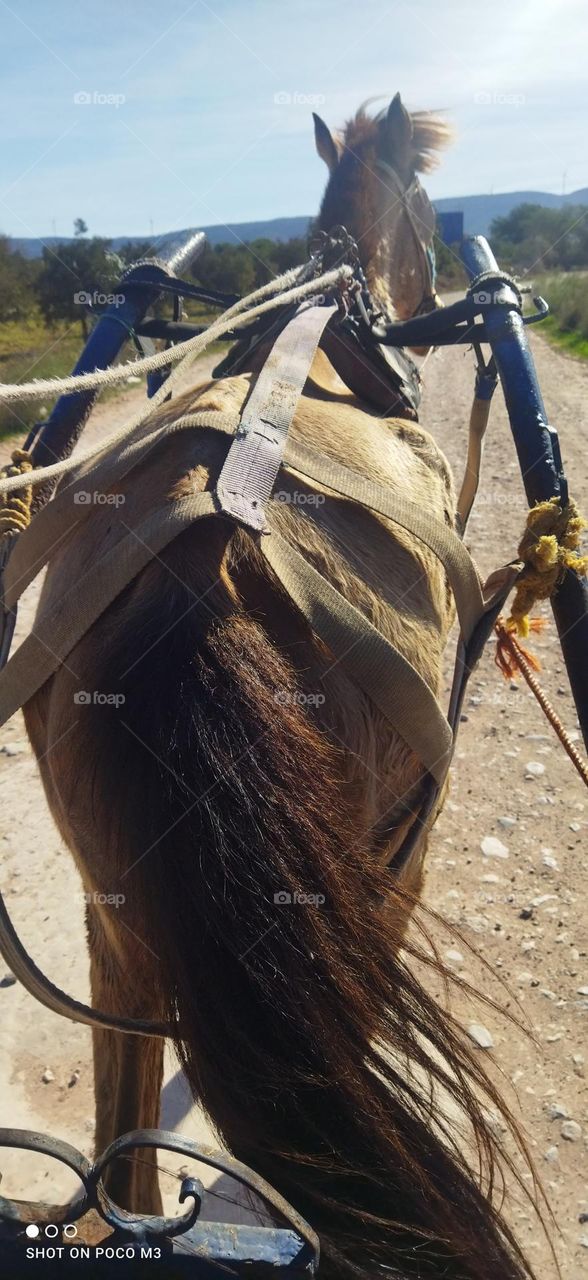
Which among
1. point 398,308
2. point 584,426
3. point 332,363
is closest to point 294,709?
point 332,363

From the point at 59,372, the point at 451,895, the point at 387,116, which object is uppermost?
the point at 59,372

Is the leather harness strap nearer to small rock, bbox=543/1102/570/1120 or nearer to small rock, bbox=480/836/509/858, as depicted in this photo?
small rock, bbox=543/1102/570/1120

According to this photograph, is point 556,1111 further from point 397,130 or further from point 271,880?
point 397,130

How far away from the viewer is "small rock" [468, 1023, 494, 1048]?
2783 mm

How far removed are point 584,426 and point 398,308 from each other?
24.1ft

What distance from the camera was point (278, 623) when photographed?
1491 mm

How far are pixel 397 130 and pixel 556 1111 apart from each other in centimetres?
410

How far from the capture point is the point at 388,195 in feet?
13.1

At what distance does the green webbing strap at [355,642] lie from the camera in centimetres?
148

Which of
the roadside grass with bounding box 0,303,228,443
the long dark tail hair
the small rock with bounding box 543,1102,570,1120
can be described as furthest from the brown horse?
the small rock with bounding box 543,1102,570,1120

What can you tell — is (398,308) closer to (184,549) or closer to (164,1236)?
(184,549)

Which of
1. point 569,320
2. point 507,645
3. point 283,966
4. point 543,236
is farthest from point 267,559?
point 543,236

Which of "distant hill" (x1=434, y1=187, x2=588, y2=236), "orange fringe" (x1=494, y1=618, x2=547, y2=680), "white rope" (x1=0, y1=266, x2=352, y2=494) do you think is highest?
"distant hill" (x1=434, y1=187, x2=588, y2=236)

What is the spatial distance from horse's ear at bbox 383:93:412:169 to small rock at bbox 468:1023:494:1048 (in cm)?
380
